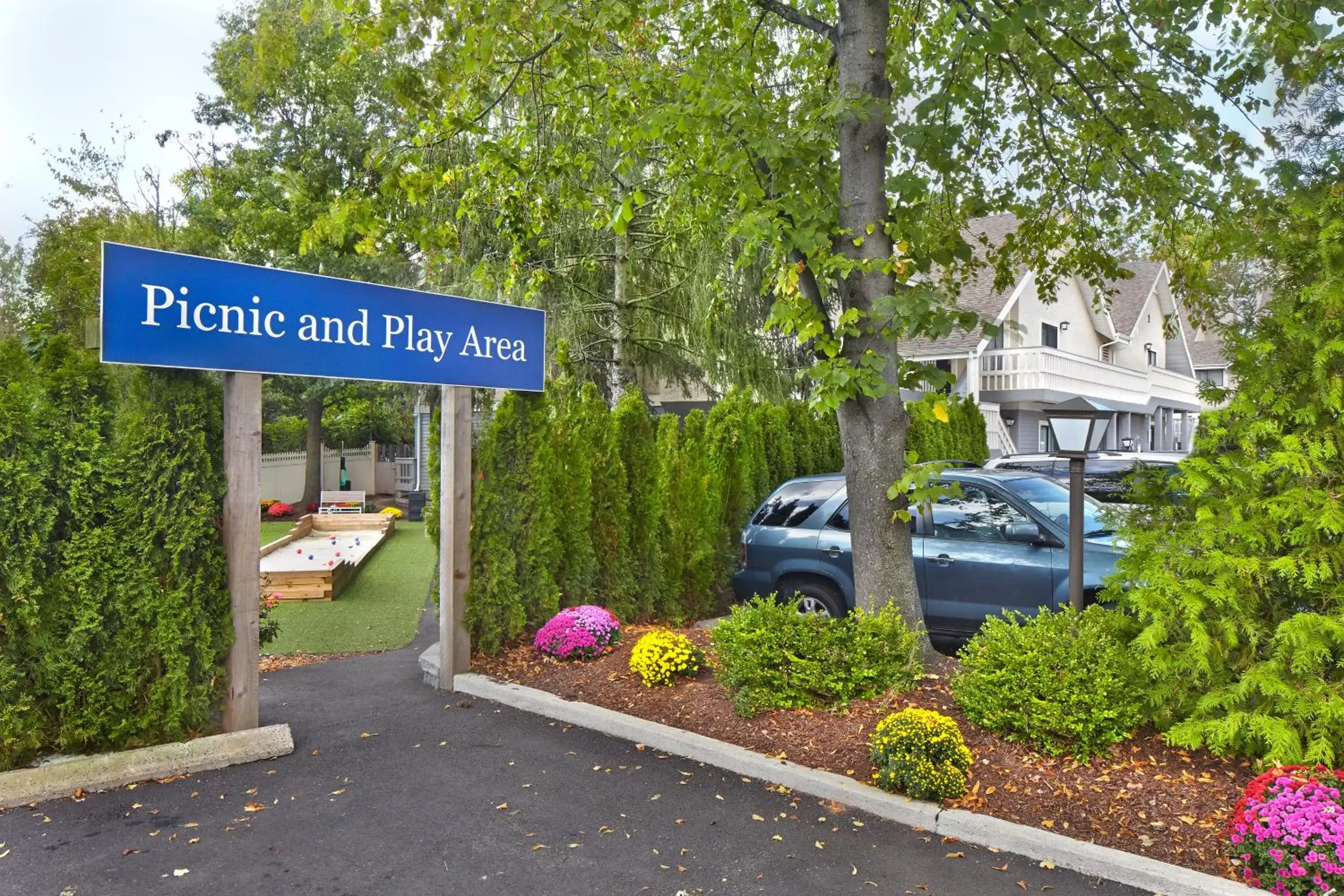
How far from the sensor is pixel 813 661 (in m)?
5.28

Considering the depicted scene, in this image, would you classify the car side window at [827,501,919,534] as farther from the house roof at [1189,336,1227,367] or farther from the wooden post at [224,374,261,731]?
the house roof at [1189,336,1227,367]

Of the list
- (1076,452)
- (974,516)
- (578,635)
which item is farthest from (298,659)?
(1076,452)

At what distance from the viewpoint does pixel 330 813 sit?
4.35m

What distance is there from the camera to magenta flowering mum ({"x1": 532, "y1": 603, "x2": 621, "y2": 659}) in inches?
265

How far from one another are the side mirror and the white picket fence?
21.8 meters

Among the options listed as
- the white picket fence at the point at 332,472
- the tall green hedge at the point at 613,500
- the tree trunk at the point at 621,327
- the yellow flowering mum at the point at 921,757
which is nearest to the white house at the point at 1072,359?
the tree trunk at the point at 621,327

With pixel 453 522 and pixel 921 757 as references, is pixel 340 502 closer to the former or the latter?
pixel 453 522

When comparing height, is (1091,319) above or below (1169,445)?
above

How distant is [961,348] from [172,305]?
19.9 metres

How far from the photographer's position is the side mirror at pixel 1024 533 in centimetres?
686

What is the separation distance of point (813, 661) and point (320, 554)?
38.2 feet

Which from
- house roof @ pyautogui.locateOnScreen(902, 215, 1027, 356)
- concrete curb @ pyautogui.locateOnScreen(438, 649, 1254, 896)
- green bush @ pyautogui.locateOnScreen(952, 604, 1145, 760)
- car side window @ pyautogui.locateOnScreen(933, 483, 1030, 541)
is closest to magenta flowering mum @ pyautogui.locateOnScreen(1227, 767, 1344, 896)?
concrete curb @ pyautogui.locateOnScreen(438, 649, 1254, 896)

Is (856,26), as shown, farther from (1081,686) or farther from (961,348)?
(961,348)

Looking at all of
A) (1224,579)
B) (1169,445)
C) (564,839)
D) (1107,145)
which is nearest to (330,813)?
(564,839)
